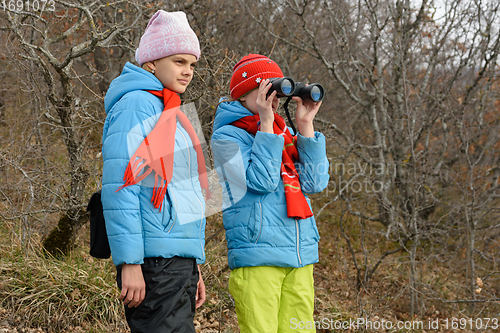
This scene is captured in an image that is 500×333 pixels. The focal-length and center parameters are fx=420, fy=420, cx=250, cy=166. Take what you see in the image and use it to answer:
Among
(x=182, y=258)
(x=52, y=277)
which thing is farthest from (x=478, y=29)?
(x=52, y=277)

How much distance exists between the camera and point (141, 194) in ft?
5.57

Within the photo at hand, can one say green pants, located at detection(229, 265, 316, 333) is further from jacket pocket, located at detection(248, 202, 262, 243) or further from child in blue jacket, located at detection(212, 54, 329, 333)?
jacket pocket, located at detection(248, 202, 262, 243)

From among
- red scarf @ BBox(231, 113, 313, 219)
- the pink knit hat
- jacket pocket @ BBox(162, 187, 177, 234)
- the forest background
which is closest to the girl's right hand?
jacket pocket @ BBox(162, 187, 177, 234)

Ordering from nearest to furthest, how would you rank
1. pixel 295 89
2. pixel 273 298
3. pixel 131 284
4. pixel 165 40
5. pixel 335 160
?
pixel 131 284 < pixel 165 40 < pixel 273 298 < pixel 295 89 < pixel 335 160

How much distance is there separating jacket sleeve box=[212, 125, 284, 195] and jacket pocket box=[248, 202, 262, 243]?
10cm

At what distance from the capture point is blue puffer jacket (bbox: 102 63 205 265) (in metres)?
1.61

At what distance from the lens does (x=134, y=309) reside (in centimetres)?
167

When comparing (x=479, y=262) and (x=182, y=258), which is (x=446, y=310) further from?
(x=182, y=258)

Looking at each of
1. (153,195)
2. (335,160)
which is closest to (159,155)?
(153,195)

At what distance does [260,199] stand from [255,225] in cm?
14

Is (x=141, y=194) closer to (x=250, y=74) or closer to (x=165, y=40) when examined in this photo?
(x=165, y=40)

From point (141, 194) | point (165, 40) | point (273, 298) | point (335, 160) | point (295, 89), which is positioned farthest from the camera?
point (335, 160)

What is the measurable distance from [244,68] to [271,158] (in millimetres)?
558

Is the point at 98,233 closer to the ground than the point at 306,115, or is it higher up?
closer to the ground
